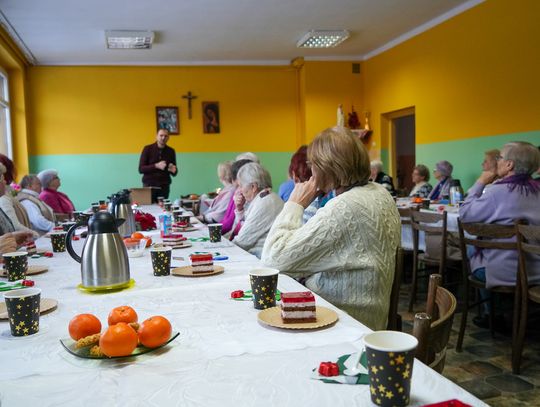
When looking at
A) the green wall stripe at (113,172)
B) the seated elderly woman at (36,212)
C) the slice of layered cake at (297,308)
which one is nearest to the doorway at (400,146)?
the green wall stripe at (113,172)

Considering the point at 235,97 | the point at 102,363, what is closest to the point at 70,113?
the point at 235,97

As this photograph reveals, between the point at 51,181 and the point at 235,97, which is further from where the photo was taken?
the point at 235,97

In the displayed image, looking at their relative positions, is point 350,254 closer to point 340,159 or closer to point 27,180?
point 340,159

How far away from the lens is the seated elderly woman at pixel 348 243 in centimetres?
170

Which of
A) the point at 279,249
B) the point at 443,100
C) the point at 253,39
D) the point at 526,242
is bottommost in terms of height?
the point at 526,242

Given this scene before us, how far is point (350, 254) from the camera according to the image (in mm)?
1712

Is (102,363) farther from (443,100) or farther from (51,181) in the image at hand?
(443,100)

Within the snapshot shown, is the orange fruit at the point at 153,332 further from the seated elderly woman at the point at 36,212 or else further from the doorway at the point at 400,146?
the doorway at the point at 400,146

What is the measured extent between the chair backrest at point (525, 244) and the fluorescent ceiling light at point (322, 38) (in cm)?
513

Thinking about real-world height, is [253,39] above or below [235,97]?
above

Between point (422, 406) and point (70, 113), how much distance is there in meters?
8.82

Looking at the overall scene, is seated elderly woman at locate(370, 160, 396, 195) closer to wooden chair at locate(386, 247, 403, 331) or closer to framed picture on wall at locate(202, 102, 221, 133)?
framed picture on wall at locate(202, 102, 221, 133)

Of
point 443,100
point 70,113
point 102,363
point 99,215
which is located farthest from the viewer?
point 70,113

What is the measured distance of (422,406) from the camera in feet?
2.62
